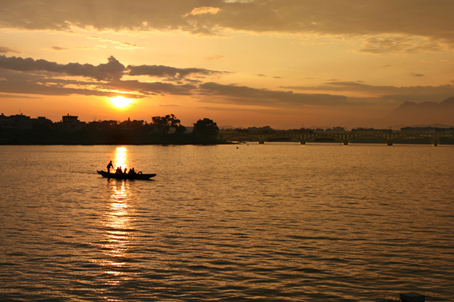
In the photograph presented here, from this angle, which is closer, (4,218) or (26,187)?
(4,218)

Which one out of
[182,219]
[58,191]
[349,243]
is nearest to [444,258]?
[349,243]

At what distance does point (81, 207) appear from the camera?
38.8 metres

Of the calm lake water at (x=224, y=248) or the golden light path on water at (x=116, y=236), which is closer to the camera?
the calm lake water at (x=224, y=248)

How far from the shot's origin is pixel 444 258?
72.3 feet

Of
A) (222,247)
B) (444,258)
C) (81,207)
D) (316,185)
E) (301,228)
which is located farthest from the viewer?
(316,185)

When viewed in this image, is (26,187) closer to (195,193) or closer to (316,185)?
(195,193)

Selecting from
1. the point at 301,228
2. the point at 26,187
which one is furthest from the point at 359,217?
the point at 26,187

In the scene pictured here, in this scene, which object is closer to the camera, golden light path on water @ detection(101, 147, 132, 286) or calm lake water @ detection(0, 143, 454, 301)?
calm lake water @ detection(0, 143, 454, 301)

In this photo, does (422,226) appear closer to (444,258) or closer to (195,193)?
(444,258)

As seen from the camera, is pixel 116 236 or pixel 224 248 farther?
pixel 116 236

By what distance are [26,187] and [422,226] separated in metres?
48.7

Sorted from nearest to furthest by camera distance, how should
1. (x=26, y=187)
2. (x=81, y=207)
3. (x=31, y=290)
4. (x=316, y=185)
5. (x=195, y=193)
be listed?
(x=31, y=290)
(x=81, y=207)
(x=195, y=193)
(x=26, y=187)
(x=316, y=185)

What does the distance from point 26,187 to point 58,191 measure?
7511mm

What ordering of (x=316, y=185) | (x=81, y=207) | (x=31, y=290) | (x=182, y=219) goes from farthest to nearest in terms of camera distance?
(x=316, y=185) < (x=81, y=207) < (x=182, y=219) < (x=31, y=290)
